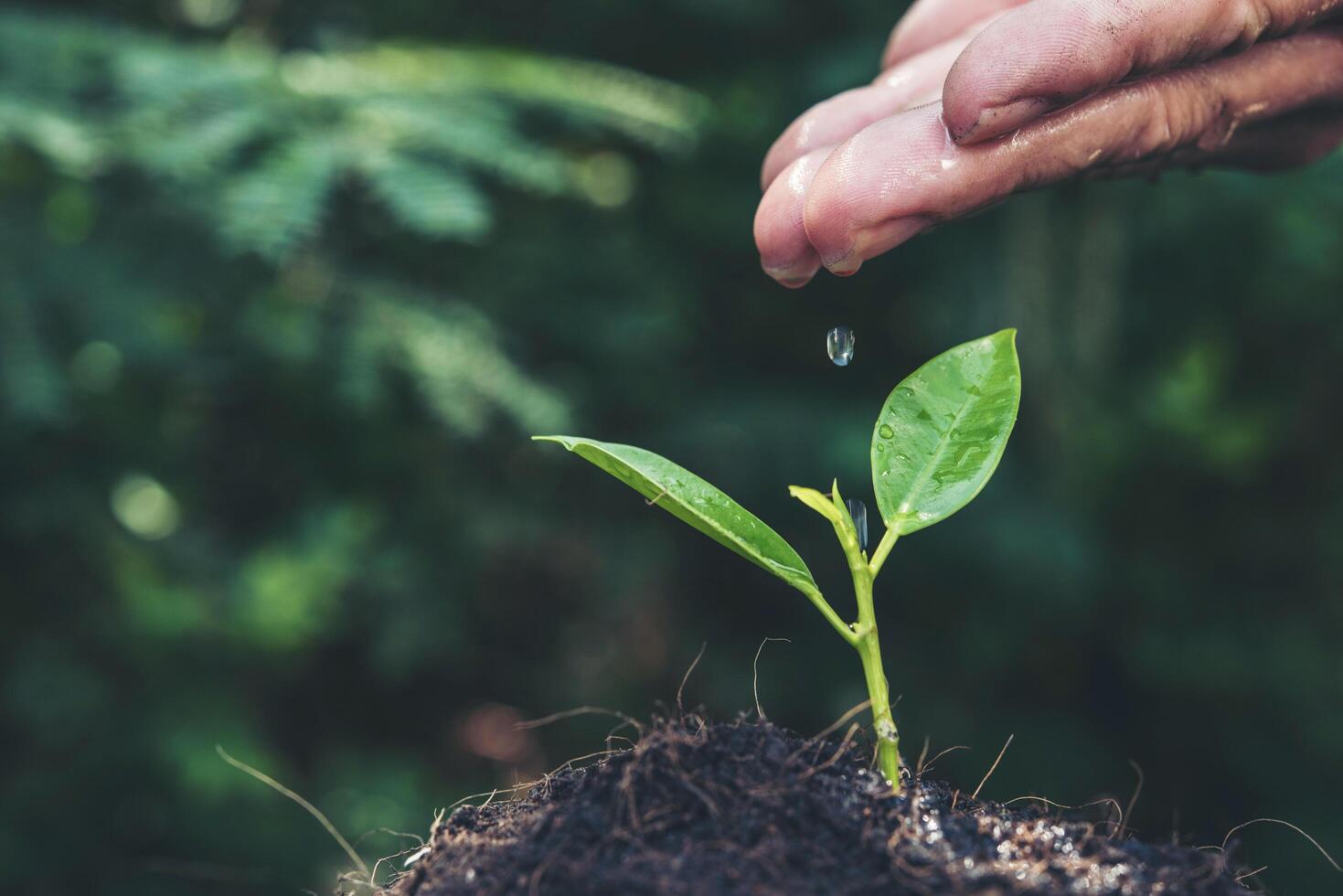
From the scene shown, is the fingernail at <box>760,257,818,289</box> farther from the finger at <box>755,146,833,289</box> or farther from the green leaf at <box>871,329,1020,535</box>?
the green leaf at <box>871,329,1020,535</box>

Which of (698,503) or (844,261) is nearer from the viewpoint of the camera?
(698,503)

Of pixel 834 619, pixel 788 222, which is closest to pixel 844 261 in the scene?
pixel 788 222

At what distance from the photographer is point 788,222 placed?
80 cm

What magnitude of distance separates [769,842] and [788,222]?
Result: 1.45ft

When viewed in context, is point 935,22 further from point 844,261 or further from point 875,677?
point 875,677

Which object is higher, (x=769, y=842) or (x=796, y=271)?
(x=796, y=271)

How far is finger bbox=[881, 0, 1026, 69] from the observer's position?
3.53 feet

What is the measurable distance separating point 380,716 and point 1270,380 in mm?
2210

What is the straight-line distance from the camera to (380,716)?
247 centimetres

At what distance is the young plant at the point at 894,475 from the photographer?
0.67 meters

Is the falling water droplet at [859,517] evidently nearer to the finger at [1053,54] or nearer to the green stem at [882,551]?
the green stem at [882,551]

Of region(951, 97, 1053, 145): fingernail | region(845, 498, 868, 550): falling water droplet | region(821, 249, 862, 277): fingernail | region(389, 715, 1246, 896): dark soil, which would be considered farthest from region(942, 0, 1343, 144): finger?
region(389, 715, 1246, 896): dark soil

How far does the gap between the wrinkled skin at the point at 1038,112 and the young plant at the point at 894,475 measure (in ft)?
0.40

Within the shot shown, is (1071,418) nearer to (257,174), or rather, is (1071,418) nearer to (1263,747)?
(1263,747)
